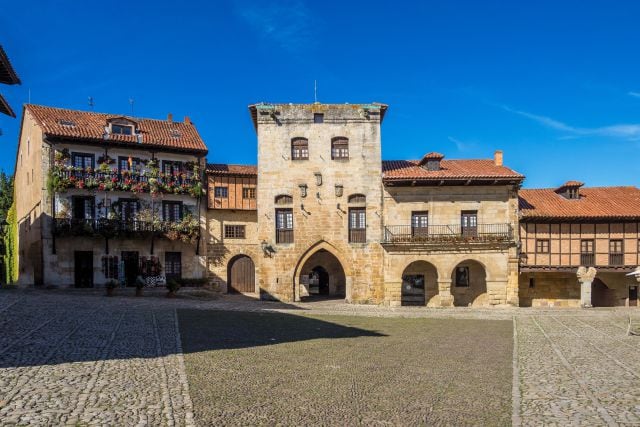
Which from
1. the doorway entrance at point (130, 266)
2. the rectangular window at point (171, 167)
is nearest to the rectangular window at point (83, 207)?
the doorway entrance at point (130, 266)

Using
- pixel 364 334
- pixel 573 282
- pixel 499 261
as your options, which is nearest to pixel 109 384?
pixel 364 334

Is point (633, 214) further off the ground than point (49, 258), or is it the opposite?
point (633, 214)

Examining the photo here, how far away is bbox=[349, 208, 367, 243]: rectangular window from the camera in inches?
1300

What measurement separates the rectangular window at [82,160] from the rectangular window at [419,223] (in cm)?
1997

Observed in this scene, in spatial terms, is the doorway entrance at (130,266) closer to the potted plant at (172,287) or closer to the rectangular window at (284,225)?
the potted plant at (172,287)

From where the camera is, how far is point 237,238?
3575 centimetres

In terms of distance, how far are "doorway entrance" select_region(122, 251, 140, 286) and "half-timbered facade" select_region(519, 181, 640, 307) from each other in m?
24.0

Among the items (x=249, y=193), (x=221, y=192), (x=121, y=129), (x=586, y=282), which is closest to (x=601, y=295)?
(x=586, y=282)

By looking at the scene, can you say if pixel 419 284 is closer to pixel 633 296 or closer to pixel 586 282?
pixel 586 282

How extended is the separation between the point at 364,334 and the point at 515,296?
16.9m

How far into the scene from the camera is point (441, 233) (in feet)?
107

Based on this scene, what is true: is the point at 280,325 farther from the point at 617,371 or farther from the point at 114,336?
the point at 617,371

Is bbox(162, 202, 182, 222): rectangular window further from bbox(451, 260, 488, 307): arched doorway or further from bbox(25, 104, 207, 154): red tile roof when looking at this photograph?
bbox(451, 260, 488, 307): arched doorway

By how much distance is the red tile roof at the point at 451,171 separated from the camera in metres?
32.2
